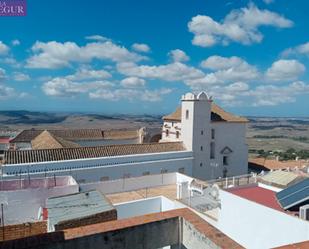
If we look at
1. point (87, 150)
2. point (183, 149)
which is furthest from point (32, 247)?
point (183, 149)

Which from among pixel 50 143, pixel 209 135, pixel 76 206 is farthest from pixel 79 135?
pixel 76 206

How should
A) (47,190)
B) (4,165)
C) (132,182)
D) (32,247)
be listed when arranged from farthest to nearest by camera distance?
(132,182) → (4,165) → (47,190) → (32,247)

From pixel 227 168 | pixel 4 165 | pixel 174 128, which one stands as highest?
pixel 174 128

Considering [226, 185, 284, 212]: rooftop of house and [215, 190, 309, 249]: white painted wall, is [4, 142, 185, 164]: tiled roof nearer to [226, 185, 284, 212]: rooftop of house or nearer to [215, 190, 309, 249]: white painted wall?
[226, 185, 284, 212]: rooftop of house

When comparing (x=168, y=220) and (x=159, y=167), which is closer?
(x=168, y=220)

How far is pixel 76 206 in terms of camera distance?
37.6ft

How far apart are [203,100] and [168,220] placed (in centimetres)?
2210

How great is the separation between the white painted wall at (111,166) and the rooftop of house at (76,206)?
8783 mm

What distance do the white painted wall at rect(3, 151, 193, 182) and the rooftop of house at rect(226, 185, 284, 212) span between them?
36.8 feet

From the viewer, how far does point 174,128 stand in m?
31.6

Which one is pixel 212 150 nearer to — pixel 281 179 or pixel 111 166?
pixel 111 166

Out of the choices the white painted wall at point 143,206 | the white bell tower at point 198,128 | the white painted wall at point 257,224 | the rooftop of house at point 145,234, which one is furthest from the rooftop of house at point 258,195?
the white bell tower at point 198,128

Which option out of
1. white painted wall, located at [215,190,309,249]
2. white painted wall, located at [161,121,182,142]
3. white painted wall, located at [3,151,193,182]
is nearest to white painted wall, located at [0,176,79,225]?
white painted wall, located at [3,151,193,182]

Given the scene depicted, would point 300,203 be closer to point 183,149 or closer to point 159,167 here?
point 159,167
